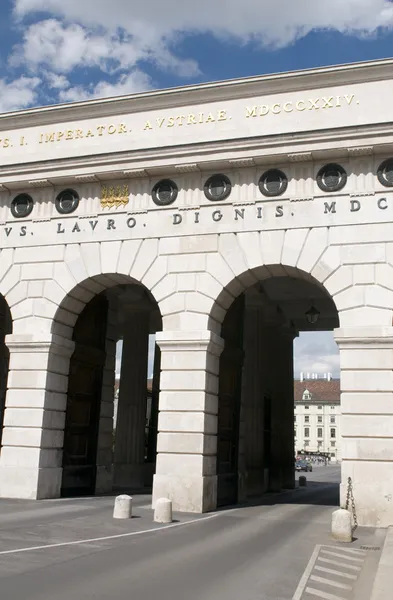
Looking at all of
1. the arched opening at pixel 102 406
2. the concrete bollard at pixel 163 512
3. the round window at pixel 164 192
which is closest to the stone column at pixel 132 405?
the arched opening at pixel 102 406

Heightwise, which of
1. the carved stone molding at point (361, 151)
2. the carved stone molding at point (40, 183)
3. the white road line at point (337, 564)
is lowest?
the white road line at point (337, 564)

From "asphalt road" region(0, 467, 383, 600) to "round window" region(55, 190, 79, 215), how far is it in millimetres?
10561

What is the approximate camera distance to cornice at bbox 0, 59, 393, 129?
21.4 metres

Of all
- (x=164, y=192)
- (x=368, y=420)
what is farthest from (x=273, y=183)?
(x=368, y=420)

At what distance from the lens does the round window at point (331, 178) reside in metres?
20.8

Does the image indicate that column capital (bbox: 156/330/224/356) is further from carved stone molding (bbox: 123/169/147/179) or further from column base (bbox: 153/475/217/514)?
carved stone molding (bbox: 123/169/147/179)

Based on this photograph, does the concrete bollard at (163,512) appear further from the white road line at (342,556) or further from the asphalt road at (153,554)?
the white road line at (342,556)

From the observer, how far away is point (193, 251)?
21672 millimetres

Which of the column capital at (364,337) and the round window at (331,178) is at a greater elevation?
the round window at (331,178)

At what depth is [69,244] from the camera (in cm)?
2319

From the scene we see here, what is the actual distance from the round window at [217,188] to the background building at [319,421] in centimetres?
12804

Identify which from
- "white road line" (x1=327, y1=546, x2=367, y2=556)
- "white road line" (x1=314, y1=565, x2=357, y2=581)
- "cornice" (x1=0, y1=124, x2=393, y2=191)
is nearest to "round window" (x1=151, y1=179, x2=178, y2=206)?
"cornice" (x1=0, y1=124, x2=393, y2=191)

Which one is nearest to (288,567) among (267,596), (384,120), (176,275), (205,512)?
(267,596)

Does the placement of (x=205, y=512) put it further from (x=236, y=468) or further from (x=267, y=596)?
(x=267, y=596)
